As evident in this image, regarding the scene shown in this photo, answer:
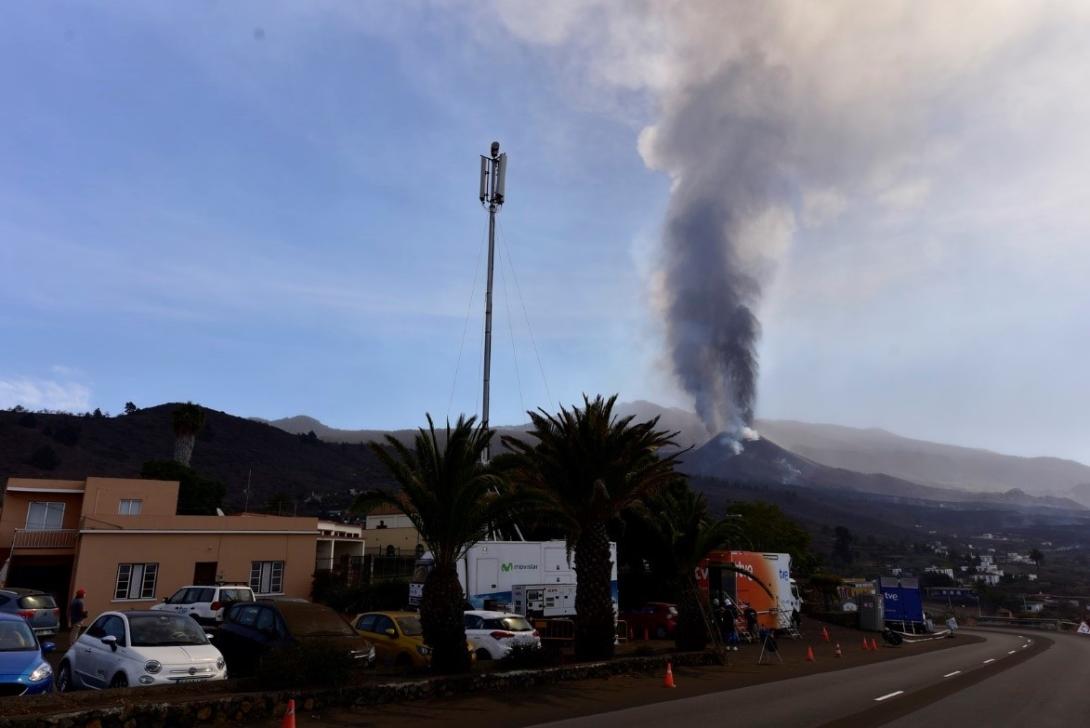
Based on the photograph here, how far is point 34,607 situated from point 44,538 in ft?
43.7

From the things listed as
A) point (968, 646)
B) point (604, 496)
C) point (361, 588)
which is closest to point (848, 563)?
point (968, 646)

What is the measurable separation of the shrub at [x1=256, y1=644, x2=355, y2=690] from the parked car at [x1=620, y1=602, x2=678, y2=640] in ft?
64.3

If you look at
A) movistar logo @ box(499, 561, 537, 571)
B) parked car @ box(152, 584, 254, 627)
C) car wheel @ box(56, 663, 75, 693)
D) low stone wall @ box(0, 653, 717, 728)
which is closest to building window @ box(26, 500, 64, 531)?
parked car @ box(152, 584, 254, 627)

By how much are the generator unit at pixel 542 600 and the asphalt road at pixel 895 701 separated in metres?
8.63

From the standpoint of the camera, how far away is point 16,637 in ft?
37.6

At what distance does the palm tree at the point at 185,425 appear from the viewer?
63656 mm

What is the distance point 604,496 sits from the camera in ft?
58.7

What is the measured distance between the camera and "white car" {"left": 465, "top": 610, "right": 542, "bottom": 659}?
17.6m

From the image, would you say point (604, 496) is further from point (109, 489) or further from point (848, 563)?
point (848, 563)

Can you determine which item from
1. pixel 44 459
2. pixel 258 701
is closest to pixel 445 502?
pixel 258 701

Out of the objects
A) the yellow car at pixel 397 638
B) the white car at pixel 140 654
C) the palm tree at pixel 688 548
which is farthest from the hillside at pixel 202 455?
the white car at pixel 140 654

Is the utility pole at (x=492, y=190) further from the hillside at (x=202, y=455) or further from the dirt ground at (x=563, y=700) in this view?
the hillside at (x=202, y=455)

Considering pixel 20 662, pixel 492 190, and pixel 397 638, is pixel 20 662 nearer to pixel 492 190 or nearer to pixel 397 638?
pixel 397 638

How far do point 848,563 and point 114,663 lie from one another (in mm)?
183555
